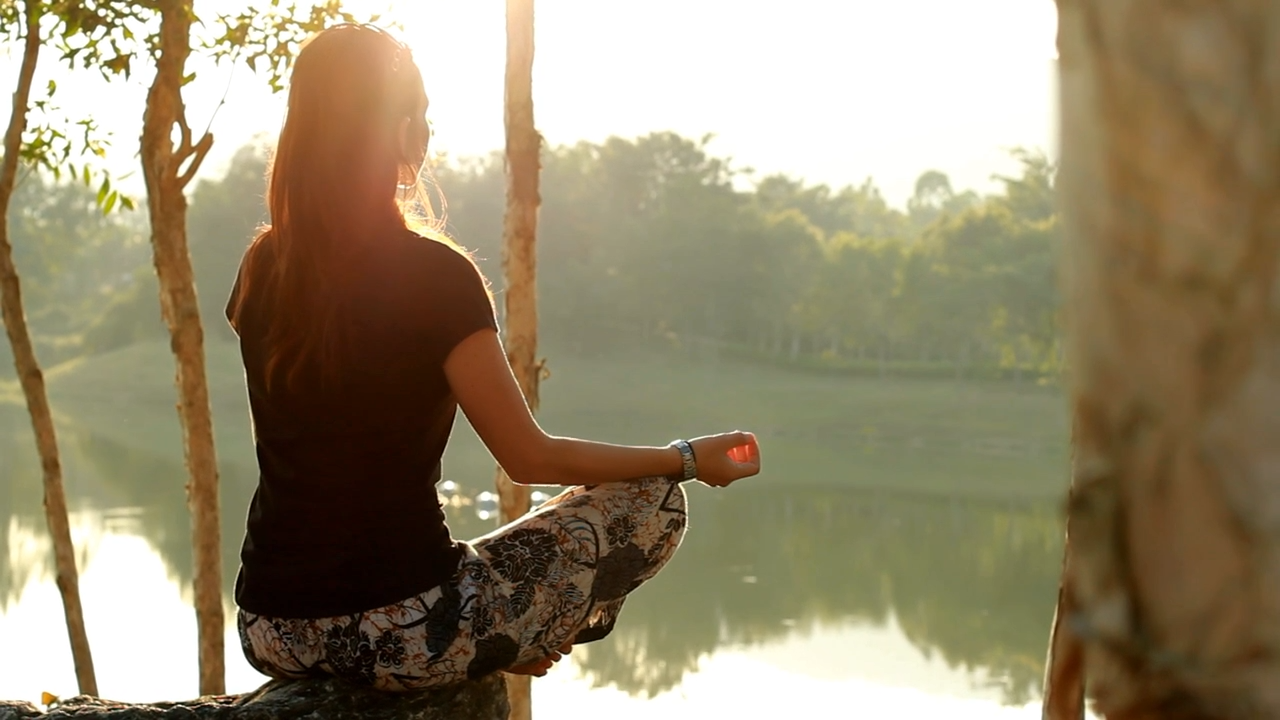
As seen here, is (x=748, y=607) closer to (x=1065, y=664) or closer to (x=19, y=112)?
(x=19, y=112)

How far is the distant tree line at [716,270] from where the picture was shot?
2614cm

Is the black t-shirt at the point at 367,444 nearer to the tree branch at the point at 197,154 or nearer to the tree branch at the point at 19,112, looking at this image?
the tree branch at the point at 197,154

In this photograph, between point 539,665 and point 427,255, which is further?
point 539,665

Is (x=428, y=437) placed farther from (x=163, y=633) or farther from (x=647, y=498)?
(x=163, y=633)

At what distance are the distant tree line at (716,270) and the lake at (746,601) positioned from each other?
7985 mm

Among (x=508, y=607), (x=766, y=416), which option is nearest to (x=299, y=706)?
(x=508, y=607)

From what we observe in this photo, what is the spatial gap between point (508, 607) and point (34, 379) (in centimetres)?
228

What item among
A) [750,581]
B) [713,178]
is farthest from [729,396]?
[750,581]

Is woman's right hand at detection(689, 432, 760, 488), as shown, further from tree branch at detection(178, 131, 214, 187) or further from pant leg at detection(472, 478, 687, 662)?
tree branch at detection(178, 131, 214, 187)

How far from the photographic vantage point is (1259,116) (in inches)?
14.0

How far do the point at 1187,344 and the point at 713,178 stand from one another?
30873 mm

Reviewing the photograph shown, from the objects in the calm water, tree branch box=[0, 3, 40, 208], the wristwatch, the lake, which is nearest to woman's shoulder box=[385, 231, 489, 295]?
the wristwatch

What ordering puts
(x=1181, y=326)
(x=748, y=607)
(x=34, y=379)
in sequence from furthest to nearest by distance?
(x=748, y=607) < (x=34, y=379) < (x=1181, y=326)

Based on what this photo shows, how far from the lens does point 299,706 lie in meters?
1.58
